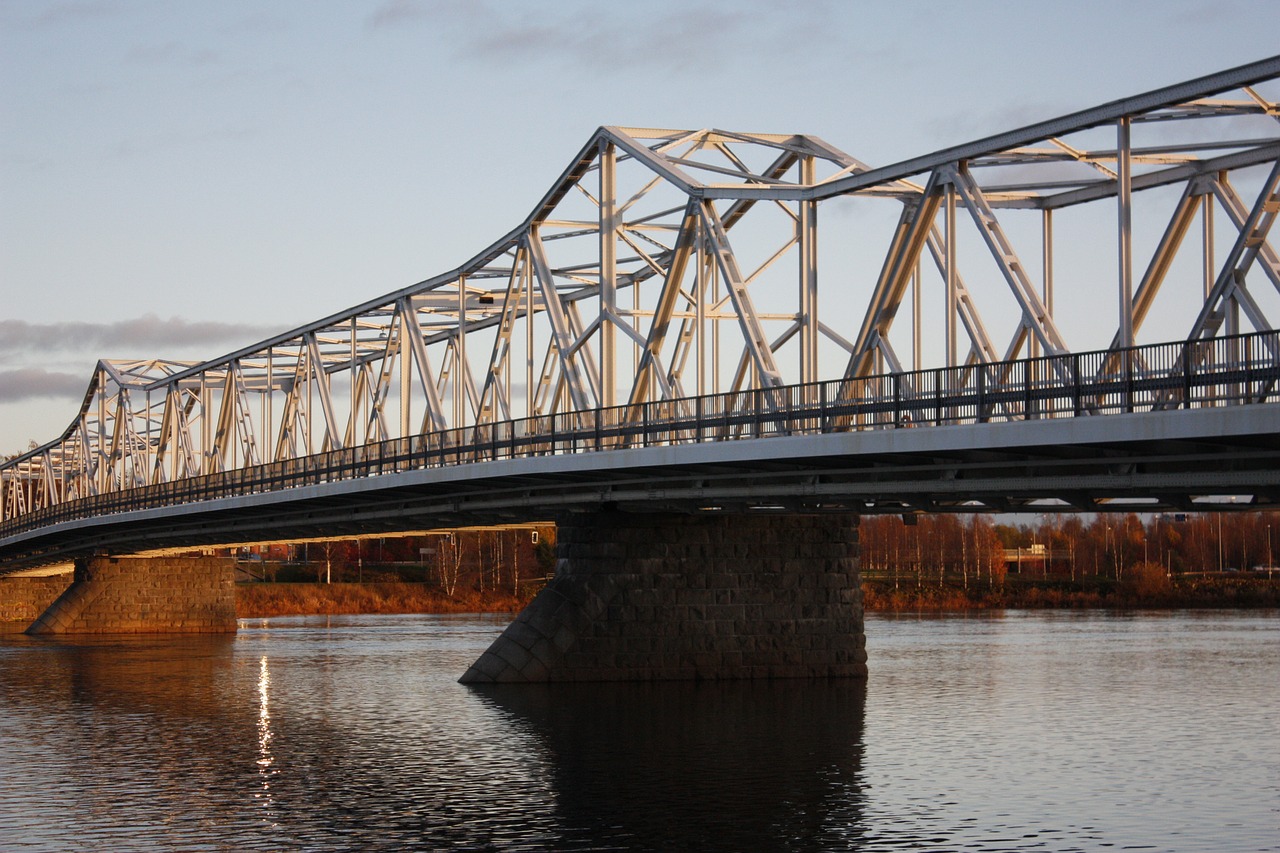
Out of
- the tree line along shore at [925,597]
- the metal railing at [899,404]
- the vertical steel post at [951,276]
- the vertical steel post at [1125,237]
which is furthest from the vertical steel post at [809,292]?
the tree line along shore at [925,597]

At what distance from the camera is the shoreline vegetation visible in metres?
114

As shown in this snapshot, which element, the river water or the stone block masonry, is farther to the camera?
the stone block masonry

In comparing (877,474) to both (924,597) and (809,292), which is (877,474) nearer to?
(809,292)

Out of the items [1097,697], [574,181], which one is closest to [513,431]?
[574,181]

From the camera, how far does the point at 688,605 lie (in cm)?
4469

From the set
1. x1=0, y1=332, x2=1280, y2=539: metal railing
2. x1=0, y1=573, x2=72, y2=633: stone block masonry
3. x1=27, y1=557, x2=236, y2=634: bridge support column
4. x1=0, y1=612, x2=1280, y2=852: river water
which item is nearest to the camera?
x1=0, y1=612, x2=1280, y2=852: river water

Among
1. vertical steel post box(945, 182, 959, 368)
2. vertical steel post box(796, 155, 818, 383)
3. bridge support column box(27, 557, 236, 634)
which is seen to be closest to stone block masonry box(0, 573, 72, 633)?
bridge support column box(27, 557, 236, 634)

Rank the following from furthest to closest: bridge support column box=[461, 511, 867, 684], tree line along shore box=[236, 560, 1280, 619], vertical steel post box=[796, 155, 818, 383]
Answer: tree line along shore box=[236, 560, 1280, 619]
bridge support column box=[461, 511, 867, 684]
vertical steel post box=[796, 155, 818, 383]

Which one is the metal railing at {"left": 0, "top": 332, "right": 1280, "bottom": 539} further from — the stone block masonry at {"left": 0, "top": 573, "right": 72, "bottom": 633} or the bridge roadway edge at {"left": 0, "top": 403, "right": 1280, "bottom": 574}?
the stone block masonry at {"left": 0, "top": 573, "right": 72, "bottom": 633}

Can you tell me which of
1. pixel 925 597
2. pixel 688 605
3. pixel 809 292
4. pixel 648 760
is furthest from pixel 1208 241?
pixel 925 597

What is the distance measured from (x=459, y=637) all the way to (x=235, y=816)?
53.5 metres

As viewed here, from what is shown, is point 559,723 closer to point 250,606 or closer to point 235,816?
point 235,816

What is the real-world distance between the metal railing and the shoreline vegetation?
59377 millimetres

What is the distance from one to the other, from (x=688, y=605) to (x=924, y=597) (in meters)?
73.4
